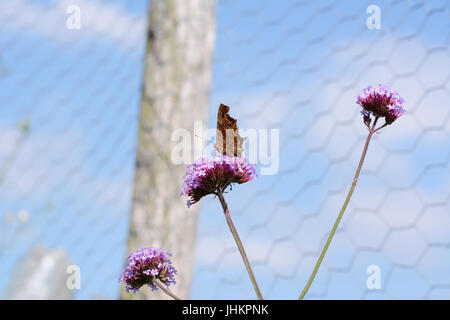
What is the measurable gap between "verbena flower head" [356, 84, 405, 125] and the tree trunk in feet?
2.54

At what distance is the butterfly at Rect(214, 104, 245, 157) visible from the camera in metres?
0.40

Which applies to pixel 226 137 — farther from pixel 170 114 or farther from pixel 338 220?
pixel 170 114

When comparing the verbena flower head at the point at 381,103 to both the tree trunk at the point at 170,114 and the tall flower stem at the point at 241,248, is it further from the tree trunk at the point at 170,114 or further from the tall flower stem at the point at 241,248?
the tree trunk at the point at 170,114

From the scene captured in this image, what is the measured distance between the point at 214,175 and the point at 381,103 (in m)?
0.14

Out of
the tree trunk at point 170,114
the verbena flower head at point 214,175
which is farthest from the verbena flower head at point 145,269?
the tree trunk at point 170,114

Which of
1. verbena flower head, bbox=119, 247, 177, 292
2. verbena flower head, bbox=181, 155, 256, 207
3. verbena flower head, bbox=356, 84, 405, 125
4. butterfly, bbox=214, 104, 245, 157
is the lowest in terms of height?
verbena flower head, bbox=119, 247, 177, 292

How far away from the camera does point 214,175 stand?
0.40 m

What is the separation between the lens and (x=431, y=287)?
1401mm

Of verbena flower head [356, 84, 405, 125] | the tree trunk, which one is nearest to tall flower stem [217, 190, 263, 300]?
verbena flower head [356, 84, 405, 125]

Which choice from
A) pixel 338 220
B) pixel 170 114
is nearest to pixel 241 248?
pixel 338 220

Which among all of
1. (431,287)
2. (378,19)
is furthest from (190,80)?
(431,287)

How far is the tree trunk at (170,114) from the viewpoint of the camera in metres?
1.18

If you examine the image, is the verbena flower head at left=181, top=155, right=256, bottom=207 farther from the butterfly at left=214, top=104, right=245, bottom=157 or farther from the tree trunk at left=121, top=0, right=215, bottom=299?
the tree trunk at left=121, top=0, right=215, bottom=299
